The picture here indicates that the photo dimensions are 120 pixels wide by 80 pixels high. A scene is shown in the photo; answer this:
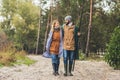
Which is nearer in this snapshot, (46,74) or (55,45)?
(55,45)

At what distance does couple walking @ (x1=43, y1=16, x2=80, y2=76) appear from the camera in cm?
1392

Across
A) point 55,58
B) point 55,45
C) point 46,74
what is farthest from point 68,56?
point 46,74

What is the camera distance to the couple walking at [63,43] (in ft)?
45.7

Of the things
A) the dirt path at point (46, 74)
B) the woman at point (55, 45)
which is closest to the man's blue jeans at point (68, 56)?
the woman at point (55, 45)

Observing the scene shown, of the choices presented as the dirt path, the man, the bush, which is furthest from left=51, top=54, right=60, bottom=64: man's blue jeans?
the bush

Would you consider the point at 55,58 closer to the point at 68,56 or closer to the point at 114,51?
the point at 68,56

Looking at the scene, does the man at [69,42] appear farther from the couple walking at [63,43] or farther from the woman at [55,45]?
the woman at [55,45]

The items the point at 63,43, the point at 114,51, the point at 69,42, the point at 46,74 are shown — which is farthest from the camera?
the point at 114,51

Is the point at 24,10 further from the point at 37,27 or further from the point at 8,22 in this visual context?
the point at 8,22

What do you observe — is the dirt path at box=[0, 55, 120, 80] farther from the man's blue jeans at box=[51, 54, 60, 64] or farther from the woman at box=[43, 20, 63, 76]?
the woman at box=[43, 20, 63, 76]

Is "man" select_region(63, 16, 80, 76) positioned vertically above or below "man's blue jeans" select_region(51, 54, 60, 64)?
above

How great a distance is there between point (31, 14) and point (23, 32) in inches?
141

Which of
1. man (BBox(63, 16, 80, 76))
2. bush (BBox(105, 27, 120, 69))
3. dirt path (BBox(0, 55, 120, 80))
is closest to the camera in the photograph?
dirt path (BBox(0, 55, 120, 80))

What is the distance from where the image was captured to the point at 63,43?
45.9 feet
